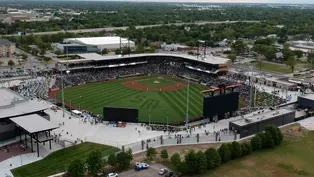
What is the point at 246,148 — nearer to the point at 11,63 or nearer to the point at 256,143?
the point at 256,143

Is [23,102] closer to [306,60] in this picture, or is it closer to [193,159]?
[193,159]

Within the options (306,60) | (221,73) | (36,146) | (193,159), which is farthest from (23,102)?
(306,60)

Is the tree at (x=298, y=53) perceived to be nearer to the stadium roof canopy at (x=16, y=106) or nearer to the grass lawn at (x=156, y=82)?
the grass lawn at (x=156, y=82)

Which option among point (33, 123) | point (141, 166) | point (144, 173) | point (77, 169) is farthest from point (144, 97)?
point (77, 169)

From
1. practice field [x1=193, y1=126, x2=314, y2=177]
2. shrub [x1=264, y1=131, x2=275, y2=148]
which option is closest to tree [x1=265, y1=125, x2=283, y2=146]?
shrub [x1=264, y1=131, x2=275, y2=148]

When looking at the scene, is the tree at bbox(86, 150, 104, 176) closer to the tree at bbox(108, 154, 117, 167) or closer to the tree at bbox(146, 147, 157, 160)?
the tree at bbox(108, 154, 117, 167)

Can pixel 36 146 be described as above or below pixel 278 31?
below
